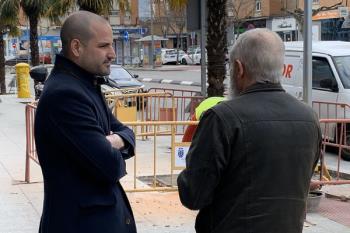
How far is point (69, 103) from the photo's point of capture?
8.45ft

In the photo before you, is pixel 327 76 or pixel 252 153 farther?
pixel 327 76

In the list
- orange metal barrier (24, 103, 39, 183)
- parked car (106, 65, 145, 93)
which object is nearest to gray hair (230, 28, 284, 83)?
orange metal barrier (24, 103, 39, 183)

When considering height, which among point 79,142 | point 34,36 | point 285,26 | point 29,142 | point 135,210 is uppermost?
point 285,26

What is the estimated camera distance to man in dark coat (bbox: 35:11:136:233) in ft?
8.41

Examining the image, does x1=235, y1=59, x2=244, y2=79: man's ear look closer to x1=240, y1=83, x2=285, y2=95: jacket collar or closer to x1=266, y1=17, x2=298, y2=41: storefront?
x1=240, y1=83, x2=285, y2=95: jacket collar

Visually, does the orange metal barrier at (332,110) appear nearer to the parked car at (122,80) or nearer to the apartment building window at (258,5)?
the parked car at (122,80)

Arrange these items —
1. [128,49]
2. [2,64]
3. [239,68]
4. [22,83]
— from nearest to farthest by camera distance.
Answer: [239,68] < [22,83] < [2,64] < [128,49]

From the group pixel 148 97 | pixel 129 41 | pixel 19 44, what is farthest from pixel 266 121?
pixel 19 44

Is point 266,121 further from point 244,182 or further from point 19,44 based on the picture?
point 19,44

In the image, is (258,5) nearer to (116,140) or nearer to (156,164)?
(156,164)

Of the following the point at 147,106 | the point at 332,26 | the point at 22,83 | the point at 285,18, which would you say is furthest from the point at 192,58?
the point at 147,106

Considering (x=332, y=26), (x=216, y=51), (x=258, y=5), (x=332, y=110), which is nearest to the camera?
(x=216, y=51)

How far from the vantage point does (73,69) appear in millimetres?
2688

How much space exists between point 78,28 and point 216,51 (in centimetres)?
706
